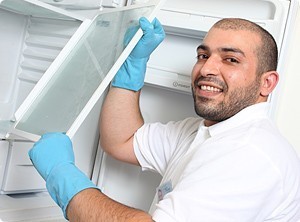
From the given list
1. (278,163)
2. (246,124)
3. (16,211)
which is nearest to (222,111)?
(246,124)

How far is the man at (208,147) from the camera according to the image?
1.26 m

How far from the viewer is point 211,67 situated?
5.04 feet

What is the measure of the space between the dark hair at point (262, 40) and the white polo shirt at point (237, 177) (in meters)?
0.14

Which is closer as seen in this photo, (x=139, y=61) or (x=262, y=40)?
(x=262, y=40)

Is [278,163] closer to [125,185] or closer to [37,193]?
[125,185]

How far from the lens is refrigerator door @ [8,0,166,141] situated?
1405 mm

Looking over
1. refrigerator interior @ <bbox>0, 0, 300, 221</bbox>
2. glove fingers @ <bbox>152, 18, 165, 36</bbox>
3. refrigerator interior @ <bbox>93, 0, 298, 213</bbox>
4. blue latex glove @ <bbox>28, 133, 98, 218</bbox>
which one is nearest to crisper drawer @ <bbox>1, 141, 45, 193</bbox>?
refrigerator interior @ <bbox>0, 0, 300, 221</bbox>

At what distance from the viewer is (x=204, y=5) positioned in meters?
1.80

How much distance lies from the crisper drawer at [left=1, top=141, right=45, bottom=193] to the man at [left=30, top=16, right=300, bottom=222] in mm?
227

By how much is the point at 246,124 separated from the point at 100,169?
73cm

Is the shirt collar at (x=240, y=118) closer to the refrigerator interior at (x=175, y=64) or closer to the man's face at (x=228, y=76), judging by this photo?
the man's face at (x=228, y=76)

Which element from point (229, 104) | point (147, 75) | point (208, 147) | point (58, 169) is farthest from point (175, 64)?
point (58, 169)

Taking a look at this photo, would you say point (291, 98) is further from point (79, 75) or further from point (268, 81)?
point (79, 75)

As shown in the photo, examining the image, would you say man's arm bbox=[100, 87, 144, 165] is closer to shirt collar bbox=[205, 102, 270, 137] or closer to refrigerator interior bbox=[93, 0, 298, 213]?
refrigerator interior bbox=[93, 0, 298, 213]
